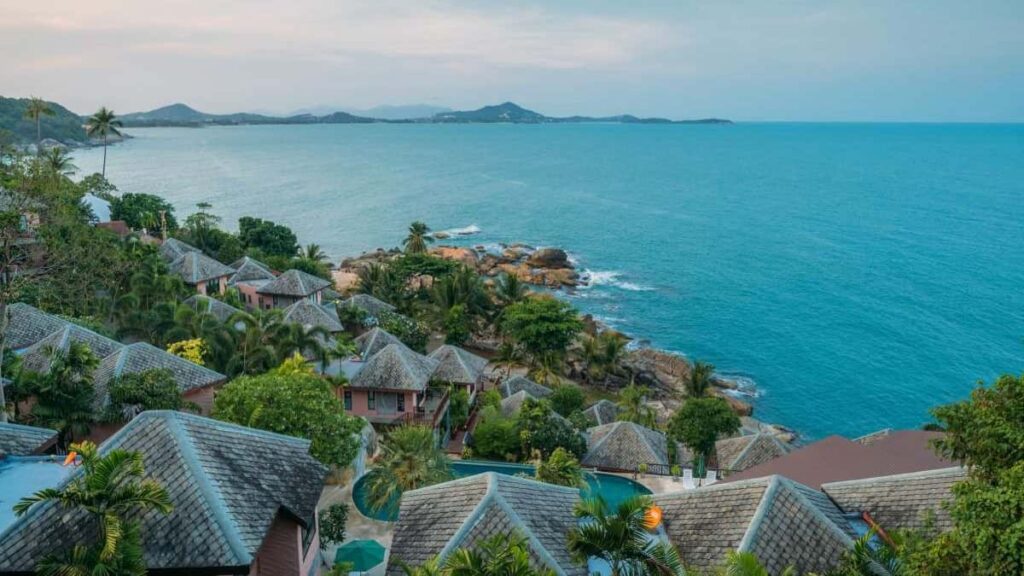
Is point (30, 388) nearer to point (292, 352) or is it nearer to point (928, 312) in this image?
point (292, 352)

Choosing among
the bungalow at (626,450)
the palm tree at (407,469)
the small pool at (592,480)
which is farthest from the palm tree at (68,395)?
the bungalow at (626,450)

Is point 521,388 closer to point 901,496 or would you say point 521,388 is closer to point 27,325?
point 27,325

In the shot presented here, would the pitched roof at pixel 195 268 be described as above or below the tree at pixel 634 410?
above

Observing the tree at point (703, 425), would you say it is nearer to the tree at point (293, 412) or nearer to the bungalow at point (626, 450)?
the bungalow at point (626, 450)

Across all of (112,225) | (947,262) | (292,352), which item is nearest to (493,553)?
(292,352)

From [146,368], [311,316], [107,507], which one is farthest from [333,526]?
[311,316]

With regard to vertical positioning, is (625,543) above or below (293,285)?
above
